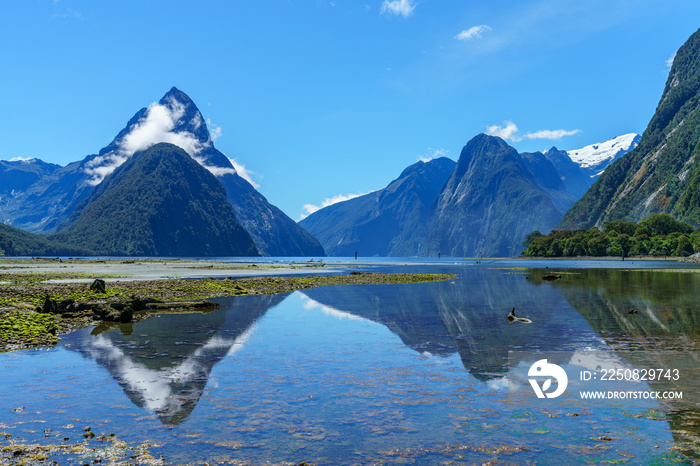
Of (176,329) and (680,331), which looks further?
(176,329)

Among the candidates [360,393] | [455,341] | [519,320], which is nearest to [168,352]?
[360,393]

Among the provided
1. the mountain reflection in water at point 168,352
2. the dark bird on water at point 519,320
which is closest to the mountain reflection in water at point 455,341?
the mountain reflection in water at point 168,352

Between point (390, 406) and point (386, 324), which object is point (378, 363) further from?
point (386, 324)

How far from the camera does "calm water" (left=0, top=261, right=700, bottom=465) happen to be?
1125 centimetres

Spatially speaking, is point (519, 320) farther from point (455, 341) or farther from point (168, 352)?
point (168, 352)

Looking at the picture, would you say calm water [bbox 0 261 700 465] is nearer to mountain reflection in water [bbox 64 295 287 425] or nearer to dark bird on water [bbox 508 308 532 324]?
mountain reflection in water [bbox 64 295 287 425]

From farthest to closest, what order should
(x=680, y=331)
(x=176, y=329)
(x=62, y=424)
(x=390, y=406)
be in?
(x=176, y=329) → (x=680, y=331) → (x=390, y=406) → (x=62, y=424)

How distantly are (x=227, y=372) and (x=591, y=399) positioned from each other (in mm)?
12366

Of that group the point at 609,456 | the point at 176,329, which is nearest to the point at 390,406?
the point at 609,456

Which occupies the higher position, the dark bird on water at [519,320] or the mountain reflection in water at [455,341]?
the dark bird on water at [519,320]

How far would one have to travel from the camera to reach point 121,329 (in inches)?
1164

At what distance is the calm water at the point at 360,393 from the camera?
11.2 m

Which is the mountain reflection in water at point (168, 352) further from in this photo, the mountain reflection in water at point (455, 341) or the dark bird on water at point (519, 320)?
the dark bird on water at point (519, 320)

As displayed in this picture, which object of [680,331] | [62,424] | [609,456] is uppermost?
[680,331]
